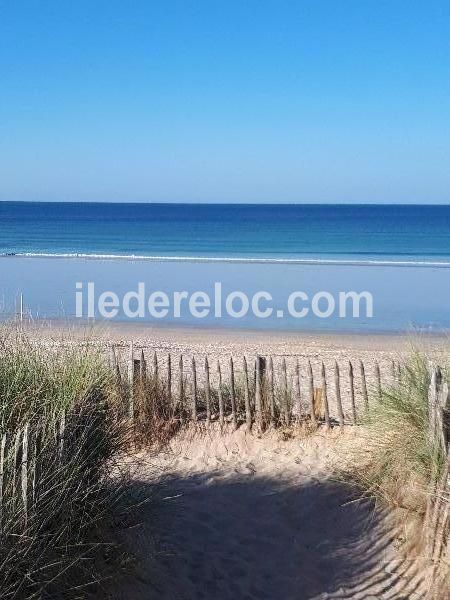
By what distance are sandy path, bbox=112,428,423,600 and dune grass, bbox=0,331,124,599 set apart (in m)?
0.51

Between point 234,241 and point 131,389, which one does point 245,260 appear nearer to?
point 234,241

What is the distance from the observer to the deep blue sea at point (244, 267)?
16828mm

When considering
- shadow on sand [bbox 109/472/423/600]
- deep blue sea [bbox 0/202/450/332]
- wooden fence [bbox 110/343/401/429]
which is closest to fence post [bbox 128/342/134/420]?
wooden fence [bbox 110/343/401/429]

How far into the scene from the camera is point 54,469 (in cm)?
383

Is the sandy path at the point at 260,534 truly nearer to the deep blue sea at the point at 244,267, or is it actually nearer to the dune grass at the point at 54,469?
the dune grass at the point at 54,469

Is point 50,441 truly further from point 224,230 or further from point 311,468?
point 224,230

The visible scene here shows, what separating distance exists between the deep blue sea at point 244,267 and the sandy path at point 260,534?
259 cm

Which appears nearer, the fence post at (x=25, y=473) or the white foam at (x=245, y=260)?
the fence post at (x=25, y=473)

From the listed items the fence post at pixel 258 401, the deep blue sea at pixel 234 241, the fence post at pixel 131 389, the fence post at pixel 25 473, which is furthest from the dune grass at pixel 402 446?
the deep blue sea at pixel 234 241

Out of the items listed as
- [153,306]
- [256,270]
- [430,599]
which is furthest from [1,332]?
[256,270]

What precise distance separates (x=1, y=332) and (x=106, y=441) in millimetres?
1562

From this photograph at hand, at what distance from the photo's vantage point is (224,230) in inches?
2292

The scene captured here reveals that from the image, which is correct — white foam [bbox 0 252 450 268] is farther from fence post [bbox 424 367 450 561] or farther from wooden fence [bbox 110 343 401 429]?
fence post [bbox 424 367 450 561]

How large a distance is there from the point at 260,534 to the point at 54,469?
219 cm
